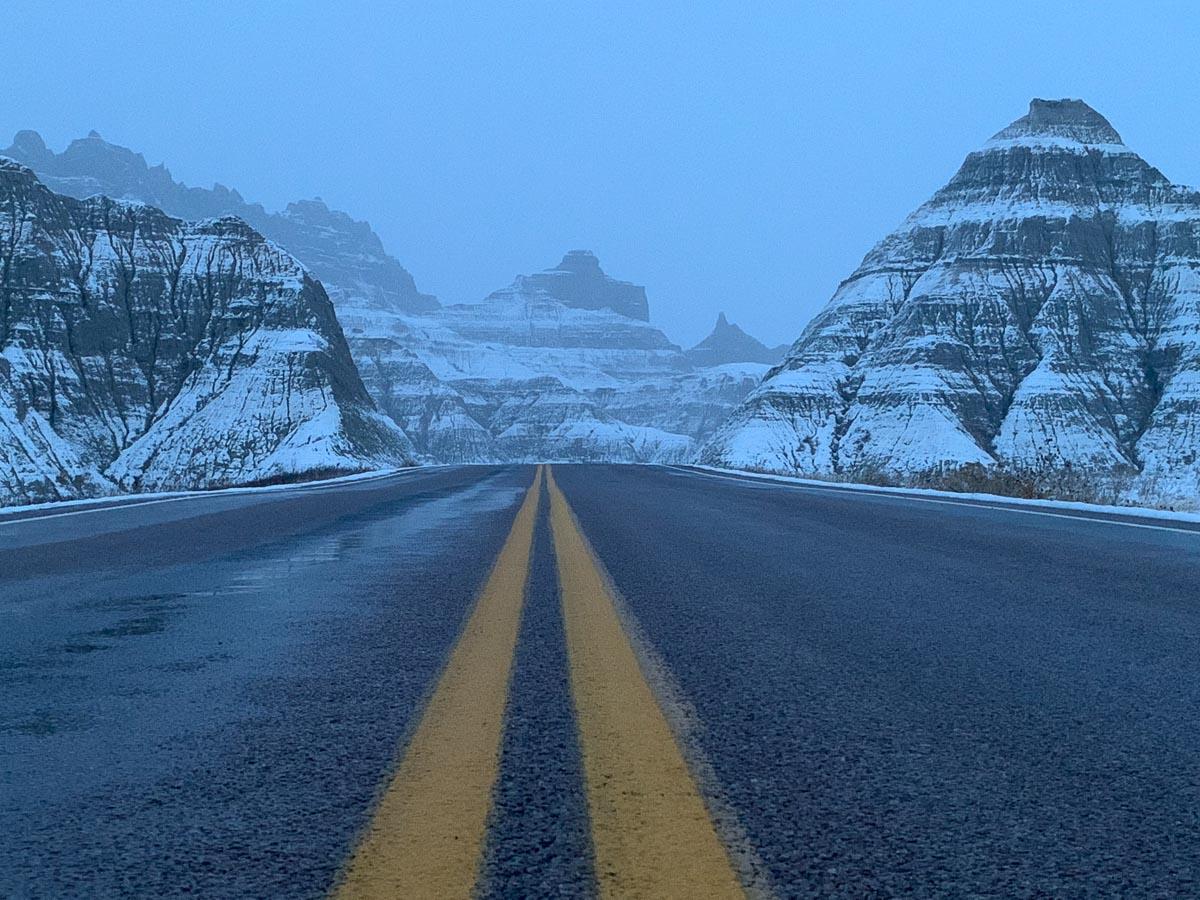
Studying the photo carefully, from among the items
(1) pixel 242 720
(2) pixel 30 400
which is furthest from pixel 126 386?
(1) pixel 242 720

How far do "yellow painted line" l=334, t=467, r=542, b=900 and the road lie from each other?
11 mm

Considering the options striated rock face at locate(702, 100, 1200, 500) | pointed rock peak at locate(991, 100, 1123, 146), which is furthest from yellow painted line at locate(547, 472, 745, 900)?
pointed rock peak at locate(991, 100, 1123, 146)

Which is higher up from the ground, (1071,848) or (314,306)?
(314,306)

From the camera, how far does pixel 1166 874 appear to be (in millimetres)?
1935

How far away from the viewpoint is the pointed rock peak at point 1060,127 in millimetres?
103312

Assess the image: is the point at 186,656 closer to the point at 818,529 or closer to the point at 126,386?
the point at 818,529

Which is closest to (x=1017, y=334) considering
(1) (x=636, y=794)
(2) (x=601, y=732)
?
(2) (x=601, y=732)

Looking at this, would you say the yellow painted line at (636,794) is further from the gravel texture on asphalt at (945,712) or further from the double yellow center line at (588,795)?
the gravel texture on asphalt at (945,712)

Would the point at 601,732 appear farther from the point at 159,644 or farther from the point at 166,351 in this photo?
the point at 166,351

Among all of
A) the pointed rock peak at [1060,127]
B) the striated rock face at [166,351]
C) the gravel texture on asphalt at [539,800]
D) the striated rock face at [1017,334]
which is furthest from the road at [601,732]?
the pointed rock peak at [1060,127]

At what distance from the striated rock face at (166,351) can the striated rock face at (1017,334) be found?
34.0 m

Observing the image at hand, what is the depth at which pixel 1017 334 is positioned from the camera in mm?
85188

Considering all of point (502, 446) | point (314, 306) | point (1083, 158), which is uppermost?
point (1083, 158)

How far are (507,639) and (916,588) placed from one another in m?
2.90
